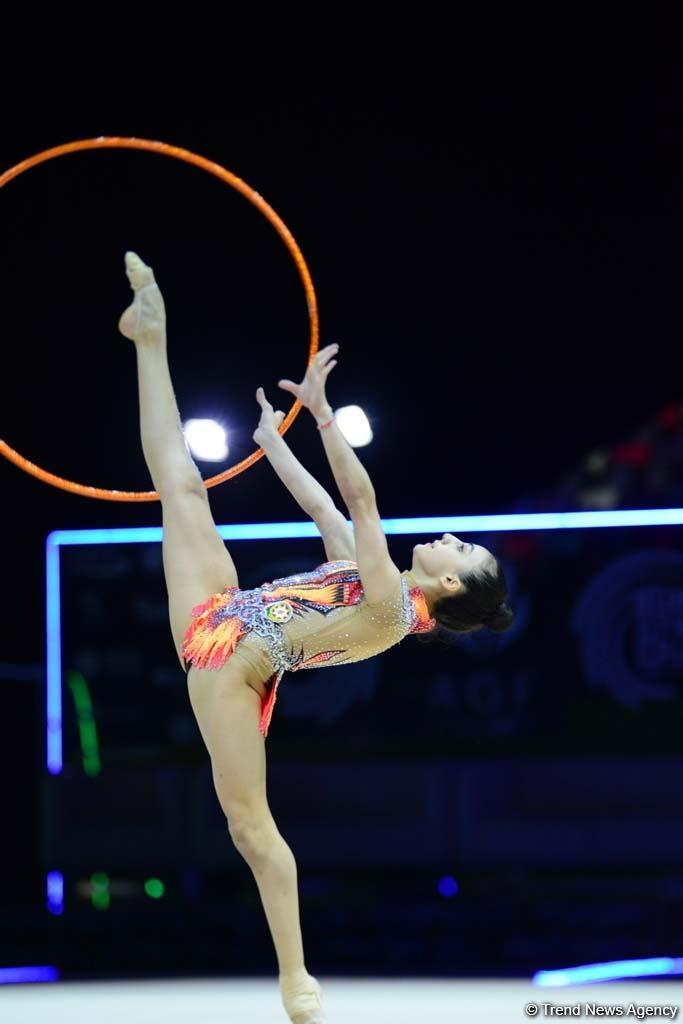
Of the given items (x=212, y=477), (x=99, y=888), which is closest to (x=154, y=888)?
(x=99, y=888)

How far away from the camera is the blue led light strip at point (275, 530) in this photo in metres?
6.14

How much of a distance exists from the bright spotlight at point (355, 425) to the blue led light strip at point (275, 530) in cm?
38

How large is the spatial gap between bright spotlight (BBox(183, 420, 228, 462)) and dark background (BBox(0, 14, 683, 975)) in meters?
0.55

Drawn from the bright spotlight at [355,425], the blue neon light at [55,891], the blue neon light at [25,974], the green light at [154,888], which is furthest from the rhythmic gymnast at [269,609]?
the blue neon light at [55,891]

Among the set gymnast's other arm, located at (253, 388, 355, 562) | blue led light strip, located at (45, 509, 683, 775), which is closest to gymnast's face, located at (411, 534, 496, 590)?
gymnast's other arm, located at (253, 388, 355, 562)

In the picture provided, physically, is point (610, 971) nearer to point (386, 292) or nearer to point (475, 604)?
point (475, 604)

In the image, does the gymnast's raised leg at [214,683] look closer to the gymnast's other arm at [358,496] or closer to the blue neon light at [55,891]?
the gymnast's other arm at [358,496]

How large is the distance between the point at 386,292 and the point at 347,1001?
3.06 m

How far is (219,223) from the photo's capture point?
6.04 meters

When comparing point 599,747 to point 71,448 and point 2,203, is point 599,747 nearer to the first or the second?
point 71,448

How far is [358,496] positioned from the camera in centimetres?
359

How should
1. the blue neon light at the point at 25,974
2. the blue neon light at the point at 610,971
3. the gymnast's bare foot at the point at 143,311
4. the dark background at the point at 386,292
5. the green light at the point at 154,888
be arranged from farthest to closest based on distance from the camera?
the green light at the point at 154,888, the dark background at the point at 386,292, the blue neon light at the point at 25,974, the blue neon light at the point at 610,971, the gymnast's bare foot at the point at 143,311

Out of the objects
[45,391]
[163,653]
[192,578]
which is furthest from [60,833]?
[192,578]

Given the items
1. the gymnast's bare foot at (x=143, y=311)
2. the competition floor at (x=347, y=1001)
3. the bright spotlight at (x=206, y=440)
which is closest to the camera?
the gymnast's bare foot at (x=143, y=311)
